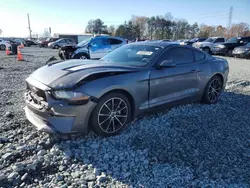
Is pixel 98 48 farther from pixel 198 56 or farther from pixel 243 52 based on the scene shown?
pixel 243 52

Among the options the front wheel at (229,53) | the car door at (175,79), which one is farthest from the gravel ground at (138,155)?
the front wheel at (229,53)

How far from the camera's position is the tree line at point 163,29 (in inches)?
2605

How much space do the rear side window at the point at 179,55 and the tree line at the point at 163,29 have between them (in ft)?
197

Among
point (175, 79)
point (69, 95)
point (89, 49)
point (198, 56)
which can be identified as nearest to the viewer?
point (69, 95)

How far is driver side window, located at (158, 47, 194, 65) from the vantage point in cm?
437

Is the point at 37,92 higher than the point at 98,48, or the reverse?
the point at 98,48

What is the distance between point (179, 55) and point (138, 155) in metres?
2.46

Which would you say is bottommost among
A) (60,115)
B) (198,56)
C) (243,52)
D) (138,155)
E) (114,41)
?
(138,155)

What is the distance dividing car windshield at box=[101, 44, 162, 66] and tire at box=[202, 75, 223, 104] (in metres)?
1.71

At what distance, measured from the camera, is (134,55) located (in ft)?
14.6

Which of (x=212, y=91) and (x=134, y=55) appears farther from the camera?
(x=212, y=91)

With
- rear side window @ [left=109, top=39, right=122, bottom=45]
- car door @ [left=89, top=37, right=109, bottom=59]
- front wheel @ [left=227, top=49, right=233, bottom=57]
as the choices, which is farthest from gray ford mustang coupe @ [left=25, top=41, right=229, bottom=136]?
front wheel @ [left=227, top=49, right=233, bottom=57]

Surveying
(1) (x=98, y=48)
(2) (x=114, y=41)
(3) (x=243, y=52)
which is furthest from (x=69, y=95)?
(3) (x=243, y=52)

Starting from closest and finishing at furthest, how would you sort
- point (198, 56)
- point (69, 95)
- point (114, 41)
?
point (69, 95), point (198, 56), point (114, 41)
